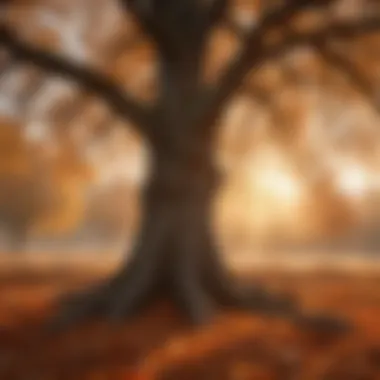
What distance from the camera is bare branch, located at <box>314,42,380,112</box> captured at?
68.5 inches

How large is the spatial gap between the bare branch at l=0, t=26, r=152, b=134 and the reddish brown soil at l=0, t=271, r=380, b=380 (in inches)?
15.9

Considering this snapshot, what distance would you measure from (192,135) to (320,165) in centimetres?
31

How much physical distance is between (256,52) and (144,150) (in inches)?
13.8

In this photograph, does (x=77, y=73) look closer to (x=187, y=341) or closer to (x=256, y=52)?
(x=256, y=52)

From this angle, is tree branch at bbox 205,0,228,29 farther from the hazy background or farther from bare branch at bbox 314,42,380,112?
bare branch at bbox 314,42,380,112

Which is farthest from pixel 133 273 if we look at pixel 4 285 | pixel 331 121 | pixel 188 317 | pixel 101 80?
pixel 331 121

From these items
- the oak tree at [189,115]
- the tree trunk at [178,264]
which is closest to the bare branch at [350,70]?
the oak tree at [189,115]

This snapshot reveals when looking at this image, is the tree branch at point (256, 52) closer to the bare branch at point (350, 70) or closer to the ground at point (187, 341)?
the bare branch at point (350, 70)

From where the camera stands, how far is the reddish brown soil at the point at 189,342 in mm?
1499

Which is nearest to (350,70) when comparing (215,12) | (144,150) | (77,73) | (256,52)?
(256,52)

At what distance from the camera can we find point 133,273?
170cm

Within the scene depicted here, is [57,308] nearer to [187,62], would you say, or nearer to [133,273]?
[133,273]

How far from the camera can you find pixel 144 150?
1744 mm

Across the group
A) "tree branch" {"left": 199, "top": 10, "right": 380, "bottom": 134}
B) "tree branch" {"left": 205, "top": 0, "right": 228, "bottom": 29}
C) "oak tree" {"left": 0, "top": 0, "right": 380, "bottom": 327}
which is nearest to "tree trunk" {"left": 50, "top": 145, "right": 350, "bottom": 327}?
"oak tree" {"left": 0, "top": 0, "right": 380, "bottom": 327}
